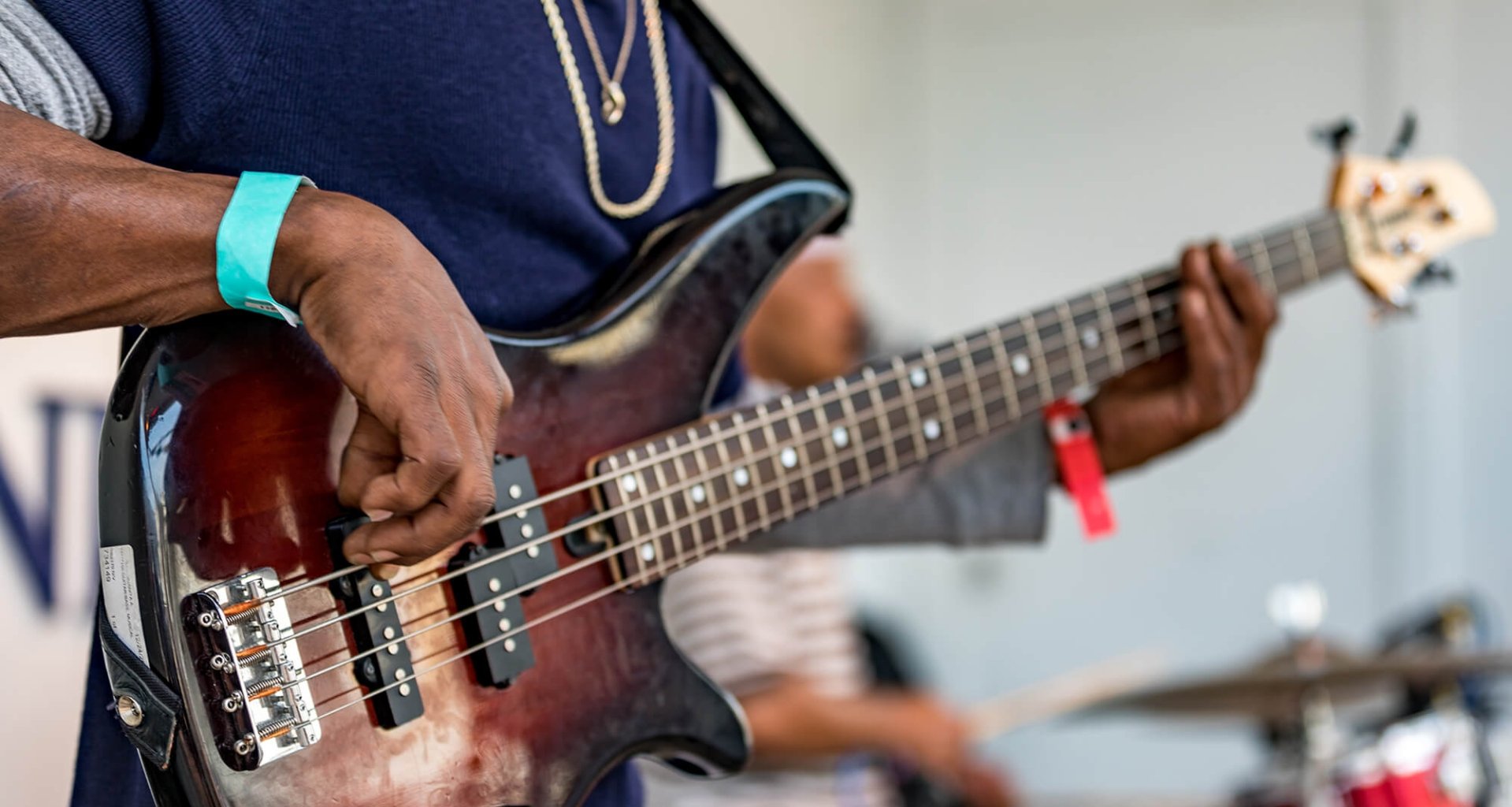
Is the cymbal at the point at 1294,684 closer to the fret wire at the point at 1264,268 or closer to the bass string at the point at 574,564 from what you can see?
the fret wire at the point at 1264,268

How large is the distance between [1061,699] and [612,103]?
2294mm

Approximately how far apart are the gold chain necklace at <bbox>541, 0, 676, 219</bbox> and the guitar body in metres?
0.04

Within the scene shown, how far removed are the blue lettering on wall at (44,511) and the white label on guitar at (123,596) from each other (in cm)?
61

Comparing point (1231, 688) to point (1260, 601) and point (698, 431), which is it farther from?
point (1260, 601)

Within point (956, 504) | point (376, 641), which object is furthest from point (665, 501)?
point (956, 504)

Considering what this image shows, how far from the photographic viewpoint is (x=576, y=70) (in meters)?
0.91

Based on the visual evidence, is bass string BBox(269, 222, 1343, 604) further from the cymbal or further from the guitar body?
the cymbal

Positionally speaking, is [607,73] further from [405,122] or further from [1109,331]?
[1109,331]

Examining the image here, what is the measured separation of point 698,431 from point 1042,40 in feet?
11.8

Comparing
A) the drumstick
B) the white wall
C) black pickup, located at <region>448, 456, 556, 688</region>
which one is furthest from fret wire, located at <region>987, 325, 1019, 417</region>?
the white wall

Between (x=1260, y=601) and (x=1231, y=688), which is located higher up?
(x=1231, y=688)

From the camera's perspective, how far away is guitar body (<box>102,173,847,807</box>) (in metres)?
0.64

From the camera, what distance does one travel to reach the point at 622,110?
3.13 ft

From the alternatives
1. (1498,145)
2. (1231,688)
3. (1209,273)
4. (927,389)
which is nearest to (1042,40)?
(1498,145)
